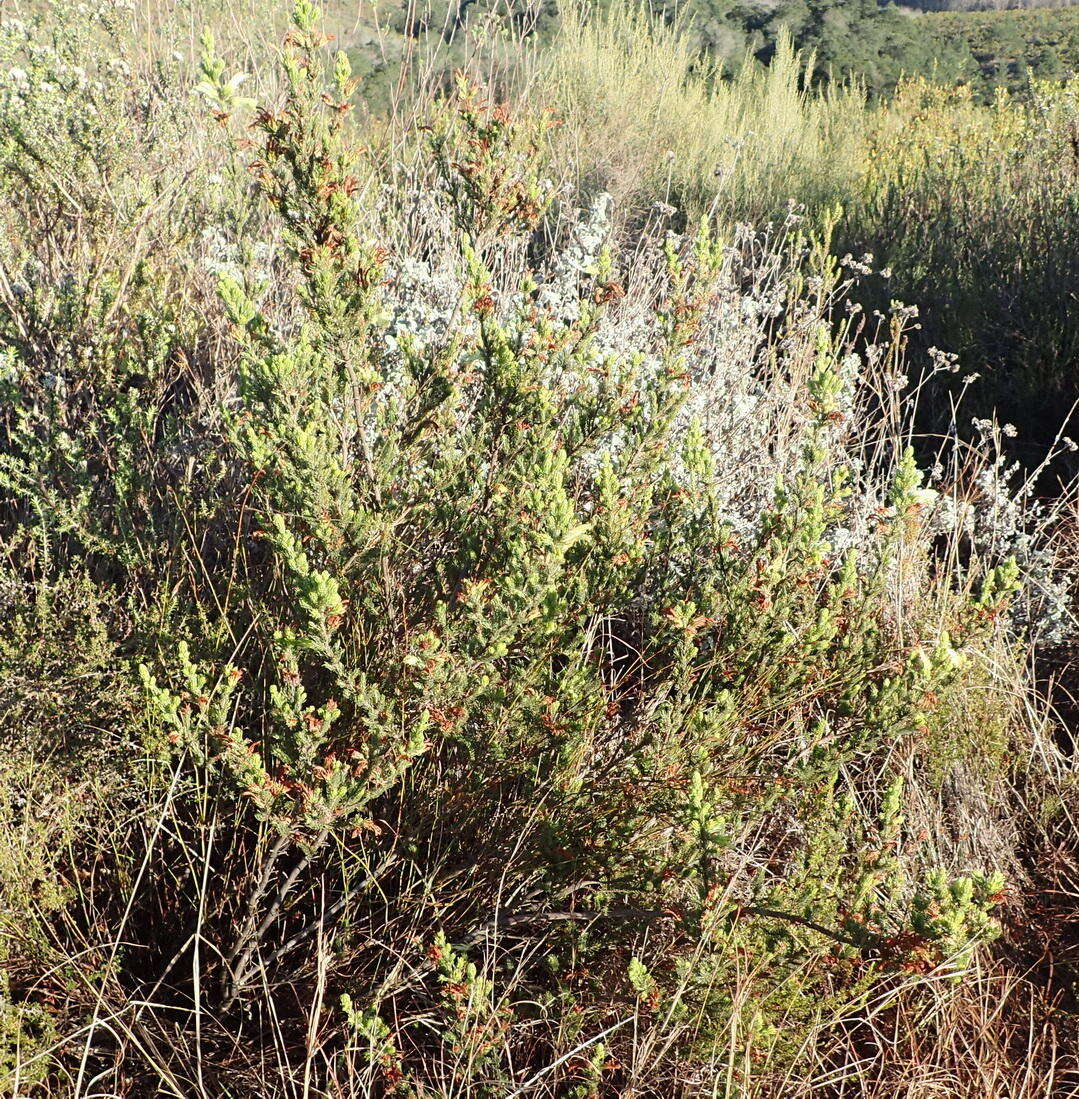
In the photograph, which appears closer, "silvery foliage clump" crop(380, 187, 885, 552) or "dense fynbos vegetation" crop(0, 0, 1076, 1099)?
"dense fynbos vegetation" crop(0, 0, 1076, 1099)

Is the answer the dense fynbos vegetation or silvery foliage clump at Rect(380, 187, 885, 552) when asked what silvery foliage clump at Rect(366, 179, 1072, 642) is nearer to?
silvery foliage clump at Rect(380, 187, 885, 552)

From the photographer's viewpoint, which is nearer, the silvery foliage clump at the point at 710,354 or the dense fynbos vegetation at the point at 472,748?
the dense fynbos vegetation at the point at 472,748

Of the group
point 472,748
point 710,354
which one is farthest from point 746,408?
point 472,748

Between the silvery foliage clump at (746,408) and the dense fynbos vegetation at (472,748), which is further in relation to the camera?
the silvery foliage clump at (746,408)

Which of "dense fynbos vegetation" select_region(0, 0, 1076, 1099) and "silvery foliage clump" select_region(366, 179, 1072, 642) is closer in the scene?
"dense fynbos vegetation" select_region(0, 0, 1076, 1099)

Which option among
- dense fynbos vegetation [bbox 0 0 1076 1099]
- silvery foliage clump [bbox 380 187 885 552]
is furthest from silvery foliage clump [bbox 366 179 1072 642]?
dense fynbos vegetation [bbox 0 0 1076 1099]

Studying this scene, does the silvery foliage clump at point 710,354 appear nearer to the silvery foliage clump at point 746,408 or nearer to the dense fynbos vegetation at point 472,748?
the silvery foliage clump at point 746,408

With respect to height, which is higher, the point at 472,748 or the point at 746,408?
the point at 746,408

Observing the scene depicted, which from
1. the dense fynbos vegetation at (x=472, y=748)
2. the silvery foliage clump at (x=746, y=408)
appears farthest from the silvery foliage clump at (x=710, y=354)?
the dense fynbos vegetation at (x=472, y=748)

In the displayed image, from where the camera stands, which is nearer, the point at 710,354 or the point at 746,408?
the point at 746,408

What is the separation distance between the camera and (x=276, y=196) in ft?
5.63

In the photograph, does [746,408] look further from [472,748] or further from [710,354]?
[472,748]

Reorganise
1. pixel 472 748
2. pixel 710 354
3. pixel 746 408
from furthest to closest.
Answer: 1. pixel 710 354
2. pixel 746 408
3. pixel 472 748

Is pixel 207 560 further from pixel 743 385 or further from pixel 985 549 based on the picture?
pixel 985 549
